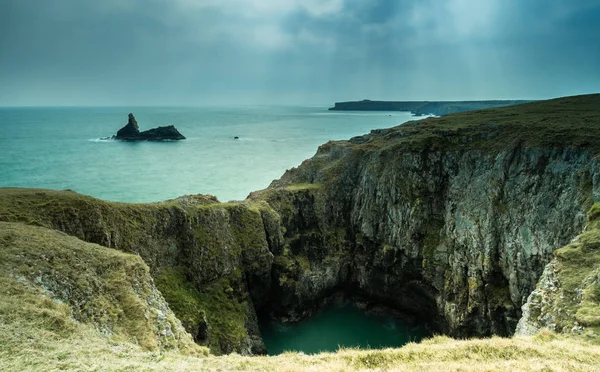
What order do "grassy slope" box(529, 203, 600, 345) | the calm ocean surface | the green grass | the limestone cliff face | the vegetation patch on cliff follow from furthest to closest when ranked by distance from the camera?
1. the calm ocean surface
2. the limestone cliff face
3. the vegetation patch on cliff
4. "grassy slope" box(529, 203, 600, 345)
5. the green grass

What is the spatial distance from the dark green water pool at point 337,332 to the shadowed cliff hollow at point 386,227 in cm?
207

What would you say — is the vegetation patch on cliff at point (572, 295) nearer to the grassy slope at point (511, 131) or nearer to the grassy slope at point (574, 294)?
the grassy slope at point (574, 294)

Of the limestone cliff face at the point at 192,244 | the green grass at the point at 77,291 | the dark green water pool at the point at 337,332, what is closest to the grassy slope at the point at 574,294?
the green grass at the point at 77,291

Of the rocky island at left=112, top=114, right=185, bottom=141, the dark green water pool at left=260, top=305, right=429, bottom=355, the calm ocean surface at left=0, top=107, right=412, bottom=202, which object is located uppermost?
the rocky island at left=112, top=114, right=185, bottom=141

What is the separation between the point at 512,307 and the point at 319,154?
4000 centimetres

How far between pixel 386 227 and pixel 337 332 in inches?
638

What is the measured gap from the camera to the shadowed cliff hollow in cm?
3638

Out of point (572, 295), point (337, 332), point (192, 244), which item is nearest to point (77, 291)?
point (192, 244)

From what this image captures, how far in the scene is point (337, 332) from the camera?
47.3m

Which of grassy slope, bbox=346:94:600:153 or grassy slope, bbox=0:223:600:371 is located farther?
grassy slope, bbox=346:94:600:153

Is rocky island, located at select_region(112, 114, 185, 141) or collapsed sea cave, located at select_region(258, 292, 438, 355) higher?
rocky island, located at select_region(112, 114, 185, 141)

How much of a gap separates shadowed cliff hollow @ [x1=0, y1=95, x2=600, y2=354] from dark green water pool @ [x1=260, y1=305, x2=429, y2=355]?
2.07 meters

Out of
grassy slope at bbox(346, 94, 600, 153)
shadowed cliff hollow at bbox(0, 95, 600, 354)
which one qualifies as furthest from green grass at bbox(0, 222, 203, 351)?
grassy slope at bbox(346, 94, 600, 153)

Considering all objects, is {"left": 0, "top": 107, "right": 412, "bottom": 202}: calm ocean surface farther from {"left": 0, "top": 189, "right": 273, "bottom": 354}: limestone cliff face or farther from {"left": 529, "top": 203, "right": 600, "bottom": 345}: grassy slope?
{"left": 529, "top": 203, "right": 600, "bottom": 345}: grassy slope
